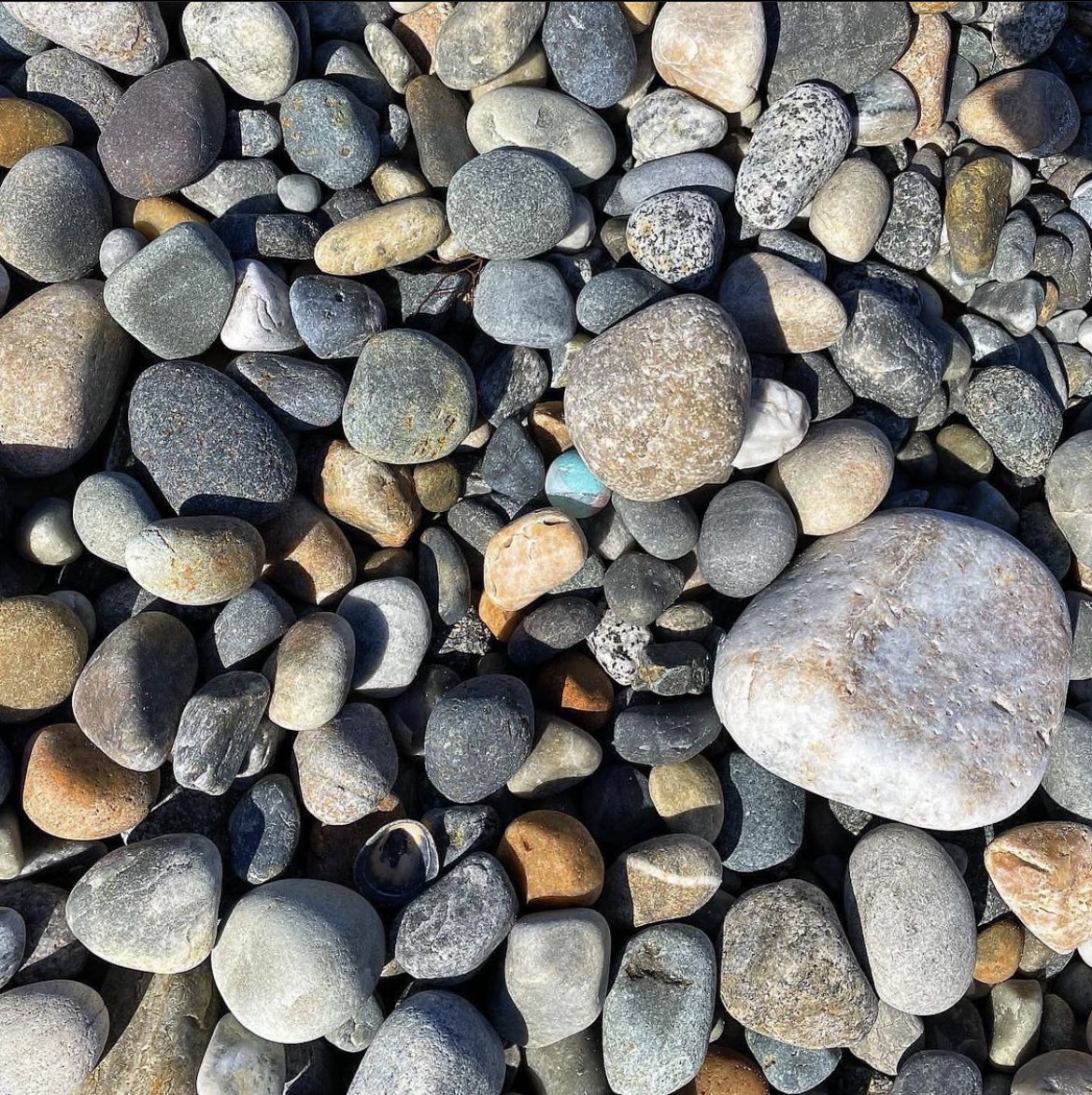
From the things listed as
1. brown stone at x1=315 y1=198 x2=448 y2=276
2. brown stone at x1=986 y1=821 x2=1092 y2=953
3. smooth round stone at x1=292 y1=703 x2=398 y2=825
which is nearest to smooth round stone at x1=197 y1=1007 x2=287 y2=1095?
smooth round stone at x1=292 y1=703 x2=398 y2=825

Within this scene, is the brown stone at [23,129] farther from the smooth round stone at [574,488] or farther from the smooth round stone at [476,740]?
the smooth round stone at [476,740]

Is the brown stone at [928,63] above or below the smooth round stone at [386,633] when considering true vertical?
above

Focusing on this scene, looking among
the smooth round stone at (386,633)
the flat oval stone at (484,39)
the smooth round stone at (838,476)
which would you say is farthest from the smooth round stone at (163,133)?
the smooth round stone at (838,476)

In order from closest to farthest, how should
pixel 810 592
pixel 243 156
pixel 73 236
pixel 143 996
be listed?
pixel 143 996 → pixel 810 592 → pixel 73 236 → pixel 243 156

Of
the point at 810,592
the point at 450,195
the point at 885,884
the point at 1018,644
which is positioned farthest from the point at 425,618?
the point at 1018,644

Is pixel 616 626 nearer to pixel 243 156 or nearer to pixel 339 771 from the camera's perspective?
pixel 339 771

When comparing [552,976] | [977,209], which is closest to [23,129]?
[552,976]
